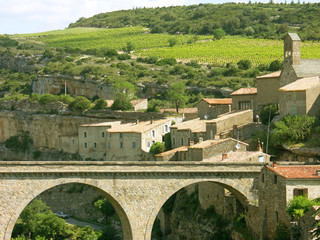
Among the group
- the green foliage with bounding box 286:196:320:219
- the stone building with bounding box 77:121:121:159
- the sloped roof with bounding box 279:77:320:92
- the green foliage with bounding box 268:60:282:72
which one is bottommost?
the stone building with bounding box 77:121:121:159

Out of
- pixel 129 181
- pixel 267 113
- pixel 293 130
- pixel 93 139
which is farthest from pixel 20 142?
pixel 129 181

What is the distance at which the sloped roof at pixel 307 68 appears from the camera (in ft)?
197

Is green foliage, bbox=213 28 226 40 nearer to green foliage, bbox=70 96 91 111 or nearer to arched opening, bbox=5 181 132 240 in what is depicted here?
green foliage, bbox=70 96 91 111

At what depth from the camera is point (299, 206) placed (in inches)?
1690

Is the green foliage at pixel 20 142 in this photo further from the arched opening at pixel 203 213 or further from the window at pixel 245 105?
the window at pixel 245 105

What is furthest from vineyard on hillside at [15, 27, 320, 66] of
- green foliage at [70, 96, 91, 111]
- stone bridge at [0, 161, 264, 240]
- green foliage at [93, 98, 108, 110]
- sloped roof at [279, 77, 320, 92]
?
stone bridge at [0, 161, 264, 240]

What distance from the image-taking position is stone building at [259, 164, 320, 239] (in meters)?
44.2

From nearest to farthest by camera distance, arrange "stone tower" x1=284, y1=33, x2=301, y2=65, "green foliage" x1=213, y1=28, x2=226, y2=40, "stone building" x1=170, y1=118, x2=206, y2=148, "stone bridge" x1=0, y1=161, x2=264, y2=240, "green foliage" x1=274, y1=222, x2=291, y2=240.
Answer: "green foliage" x1=274, y1=222, x2=291, y2=240
"stone bridge" x1=0, y1=161, x2=264, y2=240
"stone tower" x1=284, y1=33, x2=301, y2=65
"stone building" x1=170, y1=118, x2=206, y2=148
"green foliage" x1=213, y1=28, x2=226, y2=40

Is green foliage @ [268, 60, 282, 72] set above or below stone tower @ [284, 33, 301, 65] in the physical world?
below

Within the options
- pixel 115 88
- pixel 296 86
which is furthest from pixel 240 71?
pixel 296 86

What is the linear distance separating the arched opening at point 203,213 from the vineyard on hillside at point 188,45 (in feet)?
112

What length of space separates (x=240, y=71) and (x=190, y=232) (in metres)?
45.9

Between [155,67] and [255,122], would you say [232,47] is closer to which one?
[155,67]

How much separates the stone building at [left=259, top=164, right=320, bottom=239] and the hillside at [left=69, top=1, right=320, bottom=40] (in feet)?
217
